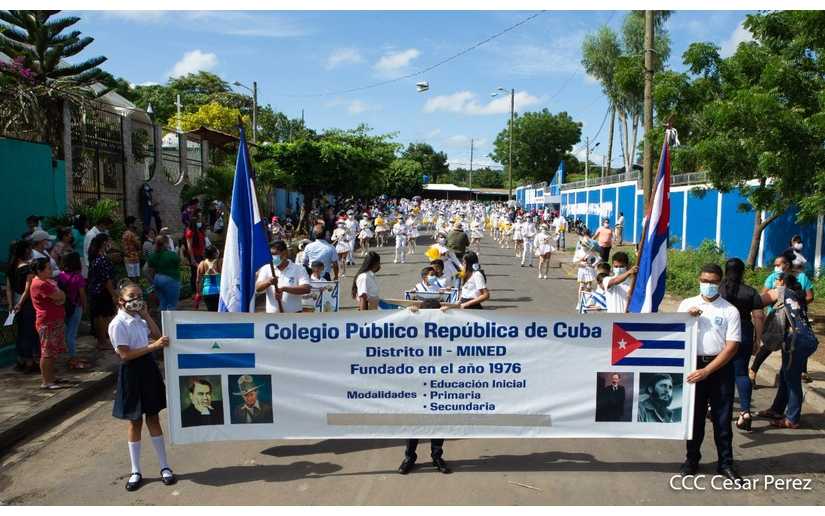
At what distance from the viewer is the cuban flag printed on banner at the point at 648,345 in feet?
17.5

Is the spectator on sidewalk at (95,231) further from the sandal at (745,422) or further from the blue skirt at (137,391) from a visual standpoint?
the sandal at (745,422)

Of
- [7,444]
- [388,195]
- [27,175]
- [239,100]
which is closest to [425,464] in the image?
[7,444]

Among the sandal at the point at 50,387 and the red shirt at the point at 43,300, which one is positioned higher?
the red shirt at the point at 43,300

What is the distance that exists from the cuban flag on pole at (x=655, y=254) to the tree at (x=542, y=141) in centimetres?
7658

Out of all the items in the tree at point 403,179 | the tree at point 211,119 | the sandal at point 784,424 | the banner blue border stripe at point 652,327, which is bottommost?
the sandal at point 784,424

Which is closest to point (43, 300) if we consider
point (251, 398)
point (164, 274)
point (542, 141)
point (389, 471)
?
point (164, 274)

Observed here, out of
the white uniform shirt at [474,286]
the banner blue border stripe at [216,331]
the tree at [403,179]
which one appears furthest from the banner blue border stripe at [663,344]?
the tree at [403,179]

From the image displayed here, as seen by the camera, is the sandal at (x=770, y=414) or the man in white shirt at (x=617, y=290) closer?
the sandal at (x=770, y=414)

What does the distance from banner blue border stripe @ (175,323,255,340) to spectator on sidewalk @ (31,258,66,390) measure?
298 centimetres

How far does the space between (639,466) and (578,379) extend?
0.93 m

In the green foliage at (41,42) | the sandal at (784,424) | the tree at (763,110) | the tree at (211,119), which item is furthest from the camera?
the tree at (211,119)

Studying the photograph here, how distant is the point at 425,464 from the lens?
5586mm

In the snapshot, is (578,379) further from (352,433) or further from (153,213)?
(153,213)

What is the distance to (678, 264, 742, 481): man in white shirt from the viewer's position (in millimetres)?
5219
